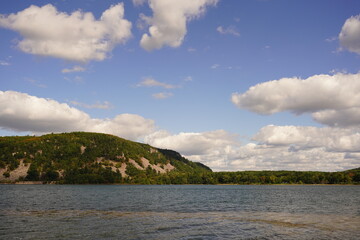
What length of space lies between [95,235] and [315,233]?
32421 millimetres

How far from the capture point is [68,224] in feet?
171

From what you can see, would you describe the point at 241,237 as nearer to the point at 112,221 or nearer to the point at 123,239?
the point at 123,239

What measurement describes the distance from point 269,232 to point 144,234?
18930 millimetres

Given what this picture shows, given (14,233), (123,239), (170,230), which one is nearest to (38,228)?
(14,233)

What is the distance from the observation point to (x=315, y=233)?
45312 mm

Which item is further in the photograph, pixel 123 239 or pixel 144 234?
pixel 144 234

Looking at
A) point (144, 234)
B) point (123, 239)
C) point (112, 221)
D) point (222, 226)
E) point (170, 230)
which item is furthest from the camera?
point (112, 221)

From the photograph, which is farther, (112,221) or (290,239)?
(112,221)

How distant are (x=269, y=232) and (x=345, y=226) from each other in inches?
639

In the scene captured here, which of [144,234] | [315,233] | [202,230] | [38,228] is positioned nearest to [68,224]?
[38,228]

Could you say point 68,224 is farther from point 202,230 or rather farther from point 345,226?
point 345,226

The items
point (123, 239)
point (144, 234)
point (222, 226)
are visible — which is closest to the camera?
point (123, 239)

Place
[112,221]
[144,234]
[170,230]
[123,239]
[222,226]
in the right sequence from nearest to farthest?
1. [123,239]
2. [144,234]
3. [170,230]
4. [222,226]
5. [112,221]

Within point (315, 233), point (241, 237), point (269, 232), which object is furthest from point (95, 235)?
point (315, 233)
